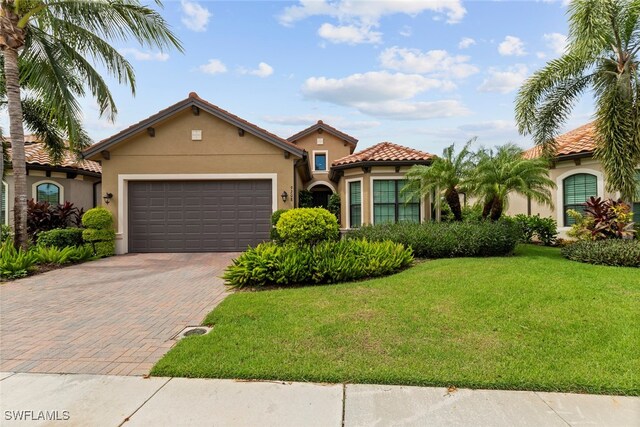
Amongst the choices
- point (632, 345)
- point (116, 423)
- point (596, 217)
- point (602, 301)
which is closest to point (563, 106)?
point (596, 217)

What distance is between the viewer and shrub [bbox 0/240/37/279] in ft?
27.2

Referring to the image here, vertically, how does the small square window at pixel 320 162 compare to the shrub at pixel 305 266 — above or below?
above

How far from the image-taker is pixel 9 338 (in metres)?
4.61

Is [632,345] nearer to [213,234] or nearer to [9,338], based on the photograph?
[9,338]

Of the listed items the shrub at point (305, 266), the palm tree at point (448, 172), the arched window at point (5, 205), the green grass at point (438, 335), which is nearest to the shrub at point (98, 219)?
the arched window at point (5, 205)

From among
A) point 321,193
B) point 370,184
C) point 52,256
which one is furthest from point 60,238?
point 321,193

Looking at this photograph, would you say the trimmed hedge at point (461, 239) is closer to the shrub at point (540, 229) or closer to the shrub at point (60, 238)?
the shrub at point (540, 229)

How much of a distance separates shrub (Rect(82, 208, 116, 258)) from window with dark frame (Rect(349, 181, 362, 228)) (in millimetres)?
9233

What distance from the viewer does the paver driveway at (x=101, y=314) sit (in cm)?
396

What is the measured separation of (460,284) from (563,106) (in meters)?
7.93

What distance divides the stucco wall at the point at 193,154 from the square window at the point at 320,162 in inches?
345

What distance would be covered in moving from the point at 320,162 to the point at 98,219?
13.1 meters

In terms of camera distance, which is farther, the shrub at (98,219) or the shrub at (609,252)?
the shrub at (98,219)

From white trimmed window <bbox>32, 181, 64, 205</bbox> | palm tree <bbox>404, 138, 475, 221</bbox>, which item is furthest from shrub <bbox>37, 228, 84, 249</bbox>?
palm tree <bbox>404, 138, 475, 221</bbox>
